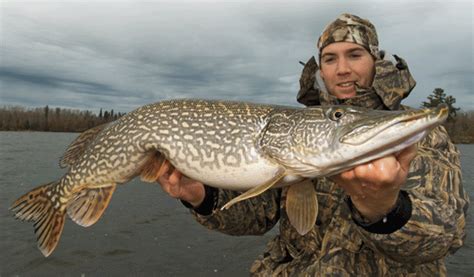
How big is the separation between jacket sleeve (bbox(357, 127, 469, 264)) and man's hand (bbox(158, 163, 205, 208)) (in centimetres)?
120

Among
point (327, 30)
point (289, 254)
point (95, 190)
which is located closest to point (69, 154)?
point (95, 190)

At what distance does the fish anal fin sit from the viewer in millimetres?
2627

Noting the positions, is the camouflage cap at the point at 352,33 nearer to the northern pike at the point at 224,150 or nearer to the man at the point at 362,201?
the man at the point at 362,201

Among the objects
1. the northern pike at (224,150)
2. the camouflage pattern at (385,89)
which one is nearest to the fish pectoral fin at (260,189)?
the northern pike at (224,150)

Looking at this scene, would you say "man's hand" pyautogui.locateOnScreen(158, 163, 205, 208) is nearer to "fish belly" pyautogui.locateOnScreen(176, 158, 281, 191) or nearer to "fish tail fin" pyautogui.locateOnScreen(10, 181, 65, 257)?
"fish belly" pyautogui.locateOnScreen(176, 158, 281, 191)

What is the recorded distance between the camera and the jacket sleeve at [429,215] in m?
2.09

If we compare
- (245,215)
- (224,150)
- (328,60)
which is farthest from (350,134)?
(328,60)

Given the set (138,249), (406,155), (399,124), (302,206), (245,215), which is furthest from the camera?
(138,249)

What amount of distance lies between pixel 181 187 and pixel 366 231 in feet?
4.17

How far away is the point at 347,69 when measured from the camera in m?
3.21

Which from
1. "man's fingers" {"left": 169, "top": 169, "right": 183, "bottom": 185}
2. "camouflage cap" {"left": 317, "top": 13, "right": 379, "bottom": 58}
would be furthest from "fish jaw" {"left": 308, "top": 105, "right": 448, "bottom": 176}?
"camouflage cap" {"left": 317, "top": 13, "right": 379, "bottom": 58}

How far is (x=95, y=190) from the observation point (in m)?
2.66

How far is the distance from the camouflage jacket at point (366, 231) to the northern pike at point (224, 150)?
42 cm

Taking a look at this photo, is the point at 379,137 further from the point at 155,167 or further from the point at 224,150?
the point at 155,167
